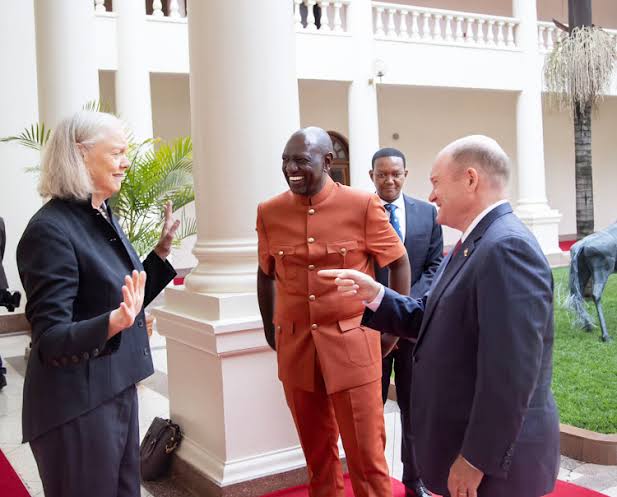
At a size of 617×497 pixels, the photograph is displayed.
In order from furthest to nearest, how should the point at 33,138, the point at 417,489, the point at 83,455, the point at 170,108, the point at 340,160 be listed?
the point at 340,160 < the point at 170,108 < the point at 33,138 < the point at 417,489 < the point at 83,455

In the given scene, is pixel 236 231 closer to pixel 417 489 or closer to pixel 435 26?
pixel 417 489

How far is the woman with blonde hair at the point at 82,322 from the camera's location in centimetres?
208

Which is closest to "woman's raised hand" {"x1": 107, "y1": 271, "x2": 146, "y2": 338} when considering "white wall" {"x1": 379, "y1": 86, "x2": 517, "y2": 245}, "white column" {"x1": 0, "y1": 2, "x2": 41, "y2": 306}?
"white column" {"x1": 0, "y1": 2, "x2": 41, "y2": 306}

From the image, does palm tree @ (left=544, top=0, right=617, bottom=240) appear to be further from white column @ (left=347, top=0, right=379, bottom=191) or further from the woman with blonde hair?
the woman with blonde hair

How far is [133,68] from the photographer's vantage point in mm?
Result: 11641

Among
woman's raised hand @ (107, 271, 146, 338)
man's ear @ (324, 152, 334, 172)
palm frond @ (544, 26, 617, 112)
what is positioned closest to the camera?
woman's raised hand @ (107, 271, 146, 338)

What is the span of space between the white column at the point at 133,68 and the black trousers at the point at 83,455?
9.70 m

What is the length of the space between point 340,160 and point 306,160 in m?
15.1

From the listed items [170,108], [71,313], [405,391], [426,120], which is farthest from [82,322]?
[426,120]

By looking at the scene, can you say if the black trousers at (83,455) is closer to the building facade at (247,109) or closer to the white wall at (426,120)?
the building facade at (247,109)

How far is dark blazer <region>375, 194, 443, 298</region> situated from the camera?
12.1 ft

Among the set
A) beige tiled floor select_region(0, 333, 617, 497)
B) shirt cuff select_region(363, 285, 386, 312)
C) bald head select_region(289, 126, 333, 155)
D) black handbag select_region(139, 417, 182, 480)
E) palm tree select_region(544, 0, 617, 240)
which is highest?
palm tree select_region(544, 0, 617, 240)

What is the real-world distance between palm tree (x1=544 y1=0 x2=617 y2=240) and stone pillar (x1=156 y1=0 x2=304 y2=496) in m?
8.56

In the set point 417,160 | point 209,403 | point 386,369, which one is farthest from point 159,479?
point 417,160
